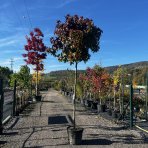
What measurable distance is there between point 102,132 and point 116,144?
2.46 meters

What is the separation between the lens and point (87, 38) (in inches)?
492

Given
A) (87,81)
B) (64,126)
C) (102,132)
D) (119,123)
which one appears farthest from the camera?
(87,81)

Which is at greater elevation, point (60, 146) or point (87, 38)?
point (87, 38)

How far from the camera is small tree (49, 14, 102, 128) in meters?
12.4

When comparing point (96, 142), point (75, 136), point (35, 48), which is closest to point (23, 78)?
point (35, 48)

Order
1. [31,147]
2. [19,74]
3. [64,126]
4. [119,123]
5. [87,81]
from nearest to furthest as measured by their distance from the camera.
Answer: [31,147] < [64,126] < [119,123] < [87,81] < [19,74]

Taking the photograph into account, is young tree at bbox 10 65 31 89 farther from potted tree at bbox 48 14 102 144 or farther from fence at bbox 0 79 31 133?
potted tree at bbox 48 14 102 144

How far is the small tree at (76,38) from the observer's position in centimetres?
1238

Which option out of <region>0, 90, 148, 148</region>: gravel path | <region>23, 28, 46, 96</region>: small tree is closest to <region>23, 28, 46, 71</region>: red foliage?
<region>23, 28, 46, 96</region>: small tree

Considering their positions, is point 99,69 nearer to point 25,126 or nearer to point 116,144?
point 25,126

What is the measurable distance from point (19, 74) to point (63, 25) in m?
28.1

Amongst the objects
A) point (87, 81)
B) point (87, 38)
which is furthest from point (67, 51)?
point (87, 81)

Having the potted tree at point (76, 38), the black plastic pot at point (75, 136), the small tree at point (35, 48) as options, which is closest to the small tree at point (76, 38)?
the potted tree at point (76, 38)

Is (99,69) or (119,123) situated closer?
(119,123)
